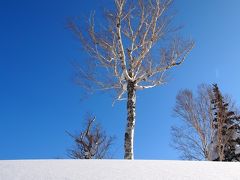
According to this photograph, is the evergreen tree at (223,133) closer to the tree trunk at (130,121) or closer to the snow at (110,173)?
the tree trunk at (130,121)

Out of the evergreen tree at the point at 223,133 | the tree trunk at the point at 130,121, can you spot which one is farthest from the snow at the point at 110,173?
the evergreen tree at the point at 223,133

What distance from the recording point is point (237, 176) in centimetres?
284

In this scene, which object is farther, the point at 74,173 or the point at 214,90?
the point at 214,90

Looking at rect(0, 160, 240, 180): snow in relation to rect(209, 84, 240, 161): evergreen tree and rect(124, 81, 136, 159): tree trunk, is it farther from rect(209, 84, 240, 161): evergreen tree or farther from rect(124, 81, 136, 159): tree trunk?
rect(209, 84, 240, 161): evergreen tree

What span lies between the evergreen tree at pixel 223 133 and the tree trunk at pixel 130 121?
679 centimetres

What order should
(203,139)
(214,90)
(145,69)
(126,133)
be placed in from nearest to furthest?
1. (126,133)
2. (145,69)
3. (203,139)
4. (214,90)

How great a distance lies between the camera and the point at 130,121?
380 inches

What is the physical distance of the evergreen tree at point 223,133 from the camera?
15.6m

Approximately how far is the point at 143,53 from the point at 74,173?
327 inches

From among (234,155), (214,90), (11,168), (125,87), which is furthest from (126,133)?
(234,155)

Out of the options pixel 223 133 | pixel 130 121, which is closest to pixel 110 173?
pixel 130 121

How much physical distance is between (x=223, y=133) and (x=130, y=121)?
29.3ft

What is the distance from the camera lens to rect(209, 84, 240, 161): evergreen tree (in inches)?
614

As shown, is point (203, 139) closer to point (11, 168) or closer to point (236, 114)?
point (236, 114)
